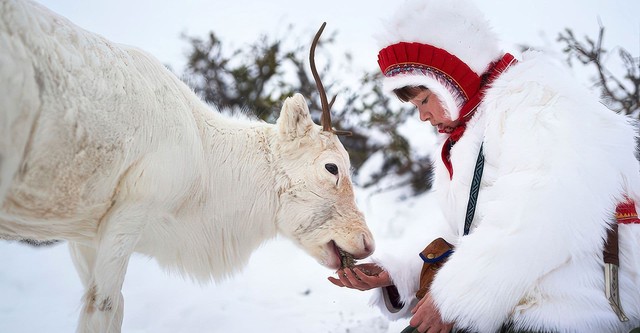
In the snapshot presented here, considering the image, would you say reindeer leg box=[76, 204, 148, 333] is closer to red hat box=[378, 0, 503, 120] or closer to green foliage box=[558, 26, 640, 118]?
red hat box=[378, 0, 503, 120]

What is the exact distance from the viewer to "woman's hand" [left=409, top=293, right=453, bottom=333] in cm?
208

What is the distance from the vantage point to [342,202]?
124 inches

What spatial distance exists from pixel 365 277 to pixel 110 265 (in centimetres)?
124

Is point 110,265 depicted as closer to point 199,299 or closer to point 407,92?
point 407,92

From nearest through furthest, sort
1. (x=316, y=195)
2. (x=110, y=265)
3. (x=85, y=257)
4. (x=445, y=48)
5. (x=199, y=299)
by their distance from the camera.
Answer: (x=445, y=48), (x=110, y=265), (x=85, y=257), (x=316, y=195), (x=199, y=299)

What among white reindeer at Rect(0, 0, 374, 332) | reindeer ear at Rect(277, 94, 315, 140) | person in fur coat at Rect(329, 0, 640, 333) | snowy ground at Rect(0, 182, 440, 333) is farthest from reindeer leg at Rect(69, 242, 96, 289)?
person in fur coat at Rect(329, 0, 640, 333)

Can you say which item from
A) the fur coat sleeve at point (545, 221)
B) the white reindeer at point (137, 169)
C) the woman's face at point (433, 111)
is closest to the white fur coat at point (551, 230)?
the fur coat sleeve at point (545, 221)

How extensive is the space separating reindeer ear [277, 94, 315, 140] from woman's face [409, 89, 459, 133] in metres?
0.85

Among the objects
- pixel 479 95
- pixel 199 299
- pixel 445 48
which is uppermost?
pixel 445 48

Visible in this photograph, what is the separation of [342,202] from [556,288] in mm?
1428

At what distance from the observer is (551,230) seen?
1902mm

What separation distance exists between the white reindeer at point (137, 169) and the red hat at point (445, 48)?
94 centimetres

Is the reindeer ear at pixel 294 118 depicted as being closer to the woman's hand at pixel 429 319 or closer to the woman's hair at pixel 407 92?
the woman's hair at pixel 407 92

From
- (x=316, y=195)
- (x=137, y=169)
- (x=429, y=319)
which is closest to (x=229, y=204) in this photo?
(x=316, y=195)
